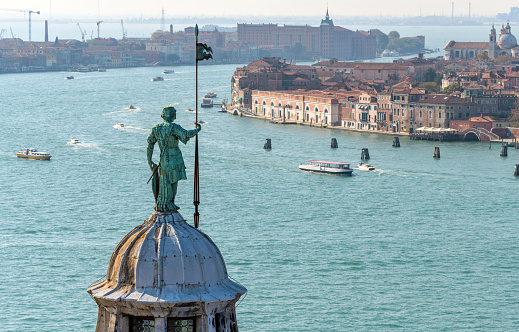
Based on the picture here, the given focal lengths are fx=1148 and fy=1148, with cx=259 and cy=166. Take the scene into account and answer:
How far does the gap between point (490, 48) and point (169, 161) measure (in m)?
119

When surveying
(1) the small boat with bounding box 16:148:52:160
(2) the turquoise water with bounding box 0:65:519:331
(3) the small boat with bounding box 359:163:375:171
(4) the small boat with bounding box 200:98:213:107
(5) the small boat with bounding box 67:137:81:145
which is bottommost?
(2) the turquoise water with bounding box 0:65:519:331

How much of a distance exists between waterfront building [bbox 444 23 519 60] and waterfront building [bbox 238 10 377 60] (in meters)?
42.0

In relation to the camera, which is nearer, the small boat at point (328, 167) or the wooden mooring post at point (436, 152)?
the small boat at point (328, 167)

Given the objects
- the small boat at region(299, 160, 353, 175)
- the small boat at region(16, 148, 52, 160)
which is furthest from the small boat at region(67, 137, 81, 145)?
the small boat at region(299, 160, 353, 175)

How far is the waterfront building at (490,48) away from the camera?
11957cm

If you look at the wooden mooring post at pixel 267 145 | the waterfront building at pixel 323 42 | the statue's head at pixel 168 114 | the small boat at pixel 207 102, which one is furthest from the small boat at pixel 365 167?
the waterfront building at pixel 323 42

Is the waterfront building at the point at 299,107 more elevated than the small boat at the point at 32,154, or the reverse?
the waterfront building at the point at 299,107

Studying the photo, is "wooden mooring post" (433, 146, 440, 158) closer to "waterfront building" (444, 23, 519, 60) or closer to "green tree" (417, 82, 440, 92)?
"green tree" (417, 82, 440, 92)

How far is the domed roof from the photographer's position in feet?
11.8

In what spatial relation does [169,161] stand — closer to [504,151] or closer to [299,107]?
[504,151]

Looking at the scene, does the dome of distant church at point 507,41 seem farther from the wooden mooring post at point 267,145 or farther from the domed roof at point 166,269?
the domed roof at point 166,269

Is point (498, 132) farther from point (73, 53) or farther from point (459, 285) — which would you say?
point (73, 53)

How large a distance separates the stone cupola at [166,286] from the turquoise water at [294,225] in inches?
689

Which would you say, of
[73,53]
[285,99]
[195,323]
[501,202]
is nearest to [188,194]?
[501,202]
